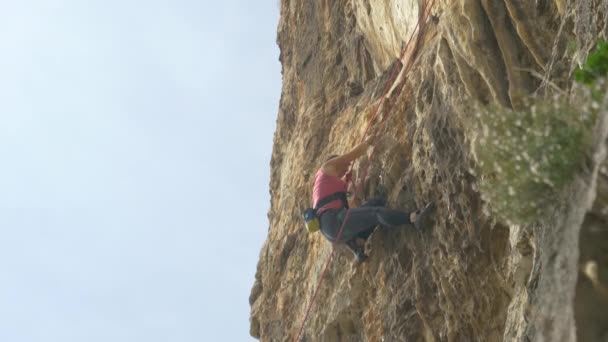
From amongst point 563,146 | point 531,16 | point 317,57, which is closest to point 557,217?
point 563,146

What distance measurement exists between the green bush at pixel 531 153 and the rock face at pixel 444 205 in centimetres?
11

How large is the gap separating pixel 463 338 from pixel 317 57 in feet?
22.4

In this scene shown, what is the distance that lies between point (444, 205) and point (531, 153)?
10.3ft

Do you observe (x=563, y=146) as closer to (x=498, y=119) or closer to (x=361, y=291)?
(x=498, y=119)

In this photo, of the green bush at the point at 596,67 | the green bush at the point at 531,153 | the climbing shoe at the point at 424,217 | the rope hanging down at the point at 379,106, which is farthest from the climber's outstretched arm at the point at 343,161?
the green bush at the point at 596,67

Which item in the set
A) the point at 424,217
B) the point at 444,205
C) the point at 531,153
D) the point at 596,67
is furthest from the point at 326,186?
the point at 596,67

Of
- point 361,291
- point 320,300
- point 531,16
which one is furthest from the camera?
point 320,300

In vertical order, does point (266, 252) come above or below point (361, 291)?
above

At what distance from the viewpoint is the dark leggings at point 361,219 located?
8.13m

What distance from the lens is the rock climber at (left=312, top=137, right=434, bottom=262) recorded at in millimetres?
8164

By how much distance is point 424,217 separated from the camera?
7793mm

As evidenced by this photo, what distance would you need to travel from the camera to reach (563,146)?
433cm

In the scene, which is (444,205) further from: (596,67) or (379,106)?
(596,67)

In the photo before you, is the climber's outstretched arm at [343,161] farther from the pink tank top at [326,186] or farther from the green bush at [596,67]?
the green bush at [596,67]
